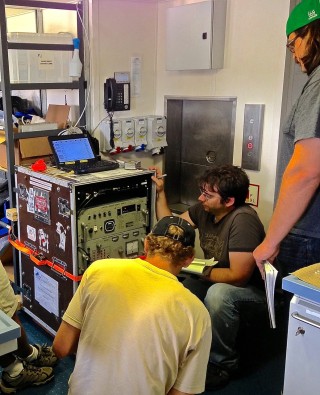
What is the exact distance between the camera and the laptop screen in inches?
102

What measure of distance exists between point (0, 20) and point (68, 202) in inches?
45.0

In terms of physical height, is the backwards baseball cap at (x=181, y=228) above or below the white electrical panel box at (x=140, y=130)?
below

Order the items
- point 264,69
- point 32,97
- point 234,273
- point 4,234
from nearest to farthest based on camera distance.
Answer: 1. point 234,273
2. point 264,69
3. point 4,234
4. point 32,97

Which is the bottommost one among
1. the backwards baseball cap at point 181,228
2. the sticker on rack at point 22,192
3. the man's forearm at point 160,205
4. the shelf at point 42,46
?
the man's forearm at point 160,205

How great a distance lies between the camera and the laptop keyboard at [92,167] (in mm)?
2488

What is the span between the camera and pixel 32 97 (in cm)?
356

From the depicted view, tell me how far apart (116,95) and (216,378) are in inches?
75.1

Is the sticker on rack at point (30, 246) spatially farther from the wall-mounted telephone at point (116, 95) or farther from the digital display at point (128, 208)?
the wall-mounted telephone at point (116, 95)

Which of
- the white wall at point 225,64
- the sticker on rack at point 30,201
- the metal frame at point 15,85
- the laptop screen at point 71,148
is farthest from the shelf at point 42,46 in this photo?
the sticker on rack at point 30,201

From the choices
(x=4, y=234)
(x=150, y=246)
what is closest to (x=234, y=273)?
(x=150, y=246)

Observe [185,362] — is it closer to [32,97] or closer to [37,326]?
[37,326]

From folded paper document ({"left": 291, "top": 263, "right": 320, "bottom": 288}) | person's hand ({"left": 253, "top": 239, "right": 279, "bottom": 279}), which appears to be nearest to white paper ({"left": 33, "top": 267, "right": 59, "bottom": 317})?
person's hand ({"left": 253, "top": 239, "right": 279, "bottom": 279})

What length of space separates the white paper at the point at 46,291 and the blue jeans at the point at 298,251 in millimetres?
1361

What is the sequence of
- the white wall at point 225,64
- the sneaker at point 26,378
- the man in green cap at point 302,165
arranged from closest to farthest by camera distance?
the man in green cap at point 302,165 < the sneaker at point 26,378 < the white wall at point 225,64
